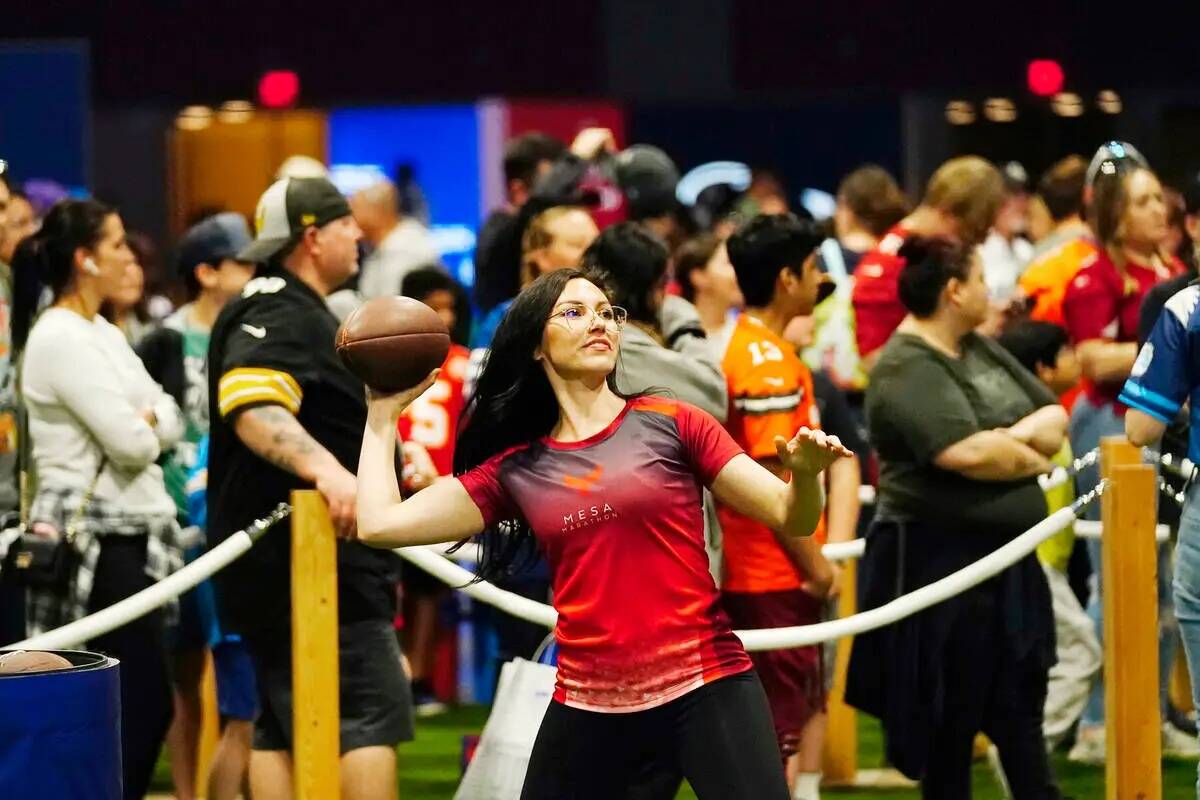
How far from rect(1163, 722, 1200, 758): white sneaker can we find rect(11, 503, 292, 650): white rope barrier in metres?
3.72

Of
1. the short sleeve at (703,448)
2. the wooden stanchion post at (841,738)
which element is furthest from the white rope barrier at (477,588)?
the wooden stanchion post at (841,738)

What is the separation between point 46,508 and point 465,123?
28.0 ft

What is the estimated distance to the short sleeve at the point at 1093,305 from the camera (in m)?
8.05

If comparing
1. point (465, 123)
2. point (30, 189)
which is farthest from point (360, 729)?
point (465, 123)

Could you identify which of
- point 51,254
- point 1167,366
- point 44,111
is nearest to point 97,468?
point 51,254

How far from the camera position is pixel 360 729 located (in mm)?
5980

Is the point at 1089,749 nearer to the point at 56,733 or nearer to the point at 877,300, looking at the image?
the point at 877,300

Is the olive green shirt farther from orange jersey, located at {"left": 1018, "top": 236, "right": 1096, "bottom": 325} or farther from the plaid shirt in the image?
the plaid shirt

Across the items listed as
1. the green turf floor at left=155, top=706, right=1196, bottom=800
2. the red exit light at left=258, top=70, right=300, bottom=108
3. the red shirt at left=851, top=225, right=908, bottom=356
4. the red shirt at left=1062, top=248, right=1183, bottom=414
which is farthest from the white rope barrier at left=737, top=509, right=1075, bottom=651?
the red exit light at left=258, top=70, right=300, bottom=108

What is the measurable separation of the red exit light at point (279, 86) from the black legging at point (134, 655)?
858cm

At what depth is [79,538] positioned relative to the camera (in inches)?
254

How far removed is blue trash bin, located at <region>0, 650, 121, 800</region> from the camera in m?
5.04

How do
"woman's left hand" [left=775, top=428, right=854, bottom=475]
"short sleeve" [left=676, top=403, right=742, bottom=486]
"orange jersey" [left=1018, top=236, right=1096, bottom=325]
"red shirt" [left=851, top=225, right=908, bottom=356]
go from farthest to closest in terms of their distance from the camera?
"red shirt" [left=851, top=225, right=908, bottom=356] → "orange jersey" [left=1018, top=236, right=1096, bottom=325] → "short sleeve" [left=676, top=403, right=742, bottom=486] → "woman's left hand" [left=775, top=428, right=854, bottom=475]

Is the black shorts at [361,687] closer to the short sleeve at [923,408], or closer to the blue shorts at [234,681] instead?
the blue shorts at [234,681]
